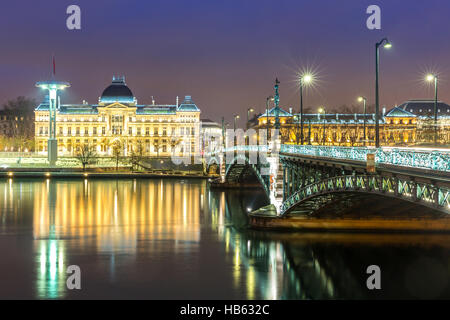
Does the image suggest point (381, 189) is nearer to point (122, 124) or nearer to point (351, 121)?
point (351, 121)

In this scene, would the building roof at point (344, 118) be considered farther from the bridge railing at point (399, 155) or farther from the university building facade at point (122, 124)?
the bridge railing at point (399, 155)

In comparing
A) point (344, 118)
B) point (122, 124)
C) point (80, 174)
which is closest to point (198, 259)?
point (80, 174)

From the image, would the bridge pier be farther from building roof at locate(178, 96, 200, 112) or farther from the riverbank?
building roof at locate(178, 96, 200, 112)

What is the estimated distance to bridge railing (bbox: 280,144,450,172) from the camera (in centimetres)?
2112

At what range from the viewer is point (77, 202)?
67750 mm

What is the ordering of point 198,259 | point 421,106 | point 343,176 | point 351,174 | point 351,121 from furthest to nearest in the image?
point 421,106, point 351,121, point 198,259, point 351,174, point 343,176

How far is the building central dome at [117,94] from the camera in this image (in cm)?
19050

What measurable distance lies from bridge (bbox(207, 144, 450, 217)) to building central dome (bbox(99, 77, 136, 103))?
132925 mm

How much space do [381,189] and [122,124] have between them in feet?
542

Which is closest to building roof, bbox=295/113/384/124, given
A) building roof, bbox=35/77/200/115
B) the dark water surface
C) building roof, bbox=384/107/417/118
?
building roof, bbox=384/107/417/118

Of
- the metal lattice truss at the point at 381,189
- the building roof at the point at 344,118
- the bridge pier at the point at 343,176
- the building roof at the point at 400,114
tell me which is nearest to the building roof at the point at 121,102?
the building roof at the point at 344,118

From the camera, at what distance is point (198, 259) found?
38281mm
